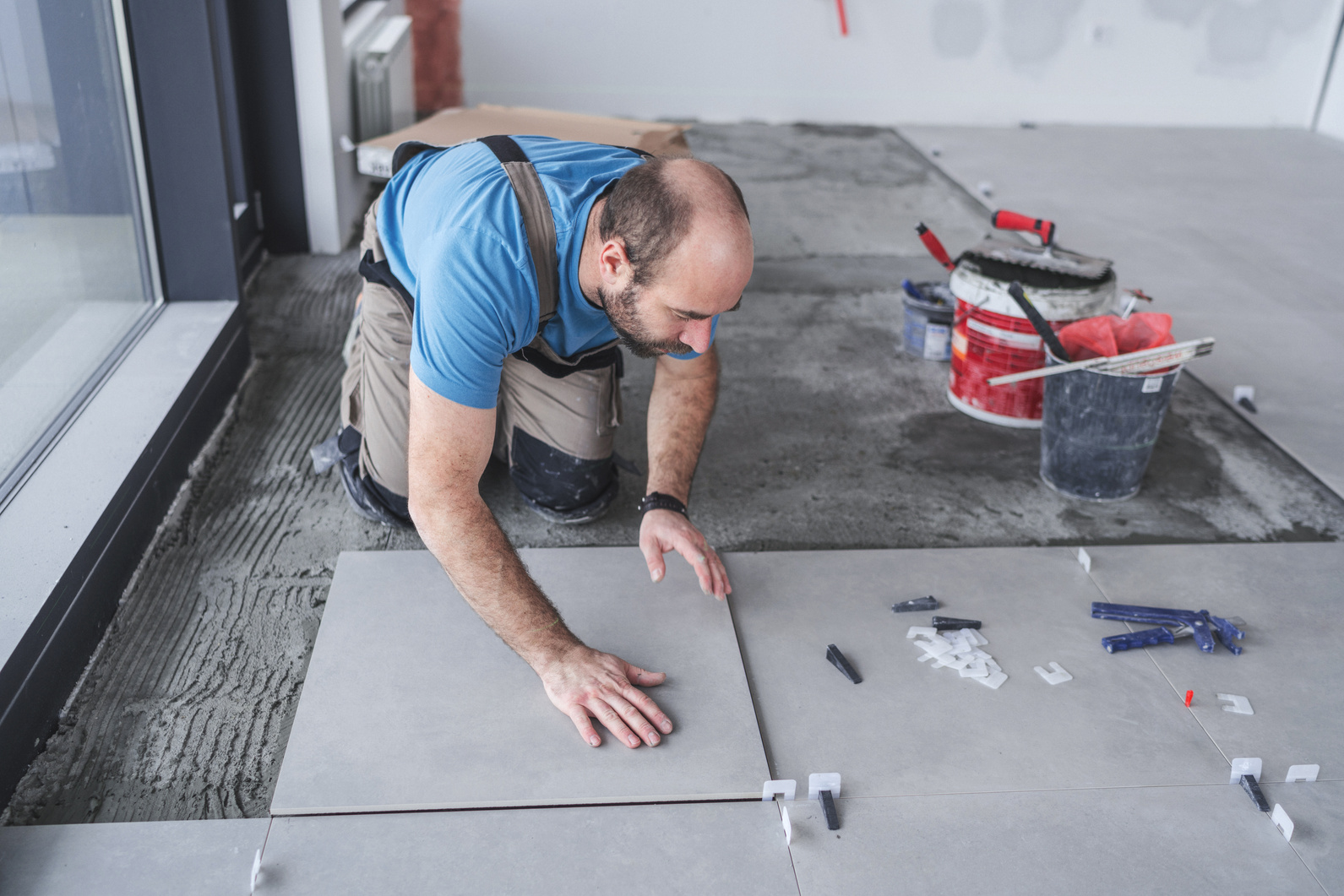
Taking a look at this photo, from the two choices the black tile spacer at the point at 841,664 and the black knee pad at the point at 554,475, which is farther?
the black knee pad at the point at 554,475

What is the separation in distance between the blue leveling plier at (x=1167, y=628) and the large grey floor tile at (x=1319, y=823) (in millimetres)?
339

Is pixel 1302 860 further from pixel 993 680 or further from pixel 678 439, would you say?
pixel 678 439

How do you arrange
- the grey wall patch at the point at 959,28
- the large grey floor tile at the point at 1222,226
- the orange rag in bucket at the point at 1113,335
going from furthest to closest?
the grey wall patch at the point at 959,28 < the large grey floor tile at the point at 1222,226 < the orange rag in bucket at the point at 1113,335

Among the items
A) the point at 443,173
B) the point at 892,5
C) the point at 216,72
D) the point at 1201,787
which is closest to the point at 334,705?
the point at 443,173

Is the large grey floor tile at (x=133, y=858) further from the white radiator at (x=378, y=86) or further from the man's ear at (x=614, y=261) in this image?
the white radiator at (x=378, y=86)

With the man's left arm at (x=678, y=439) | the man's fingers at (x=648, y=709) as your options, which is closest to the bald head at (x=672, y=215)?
the man's left arm at (x=678, y=439)

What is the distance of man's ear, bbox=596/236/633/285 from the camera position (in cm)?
154

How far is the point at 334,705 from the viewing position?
68.1 inches

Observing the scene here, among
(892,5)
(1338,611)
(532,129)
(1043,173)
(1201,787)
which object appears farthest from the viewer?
(892,5)

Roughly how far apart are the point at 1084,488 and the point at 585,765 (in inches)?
60.6

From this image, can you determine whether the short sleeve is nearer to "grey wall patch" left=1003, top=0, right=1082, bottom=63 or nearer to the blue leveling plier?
the blue leveling plier

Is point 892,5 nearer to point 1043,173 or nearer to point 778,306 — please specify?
point 1043,173

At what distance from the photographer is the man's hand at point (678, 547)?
1.85 metres

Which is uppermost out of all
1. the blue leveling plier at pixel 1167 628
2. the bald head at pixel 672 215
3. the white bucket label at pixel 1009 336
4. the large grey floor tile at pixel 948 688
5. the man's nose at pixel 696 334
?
the bald head at pixel 672 215
